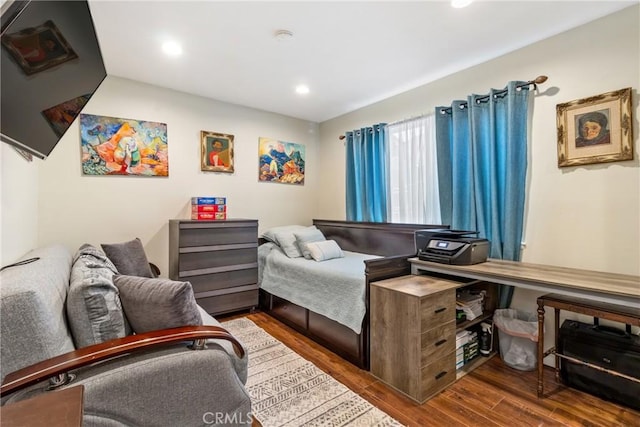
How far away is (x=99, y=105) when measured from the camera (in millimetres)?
2852

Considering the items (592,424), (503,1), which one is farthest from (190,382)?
(503,1)

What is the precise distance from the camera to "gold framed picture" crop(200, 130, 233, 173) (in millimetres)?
3455

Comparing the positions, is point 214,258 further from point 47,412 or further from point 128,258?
point 47,412

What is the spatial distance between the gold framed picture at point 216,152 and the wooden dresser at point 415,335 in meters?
2.46

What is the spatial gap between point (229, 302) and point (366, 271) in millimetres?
1793

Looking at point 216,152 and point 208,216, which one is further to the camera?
point 216,152

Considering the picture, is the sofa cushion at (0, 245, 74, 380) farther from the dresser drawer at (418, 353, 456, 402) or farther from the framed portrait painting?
the dresser drawer at (418, 353, 456, 402)

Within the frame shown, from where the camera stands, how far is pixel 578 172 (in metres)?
2.12

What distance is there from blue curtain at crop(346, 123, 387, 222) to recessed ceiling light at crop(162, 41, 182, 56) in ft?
7.13

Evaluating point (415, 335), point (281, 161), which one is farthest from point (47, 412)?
point (281, 161)

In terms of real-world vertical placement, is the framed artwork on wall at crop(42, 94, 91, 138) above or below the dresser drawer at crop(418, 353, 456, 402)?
above

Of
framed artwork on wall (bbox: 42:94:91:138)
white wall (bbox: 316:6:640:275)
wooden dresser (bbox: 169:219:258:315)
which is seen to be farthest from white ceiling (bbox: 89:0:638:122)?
wooden dresser (bbox: 169:219:258:315)

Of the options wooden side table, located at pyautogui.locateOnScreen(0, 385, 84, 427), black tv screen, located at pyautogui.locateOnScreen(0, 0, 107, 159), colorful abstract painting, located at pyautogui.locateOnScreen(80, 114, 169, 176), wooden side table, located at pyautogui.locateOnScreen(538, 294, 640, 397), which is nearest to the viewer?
wooden side table, located at pyautogui.locateOnScreen(0, 385, 84, 427)

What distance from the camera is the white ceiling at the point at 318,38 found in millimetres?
1914
